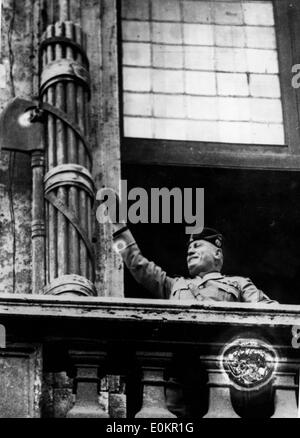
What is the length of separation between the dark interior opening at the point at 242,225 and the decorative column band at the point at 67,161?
3.85 feet

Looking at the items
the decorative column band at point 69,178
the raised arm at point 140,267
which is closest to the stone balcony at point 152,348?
the raised arm at point 140,267

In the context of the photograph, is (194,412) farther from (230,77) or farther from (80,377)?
(230,77)

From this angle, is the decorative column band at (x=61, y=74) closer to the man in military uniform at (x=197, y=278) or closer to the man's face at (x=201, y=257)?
the man in military uniform at (x=197, y=278)

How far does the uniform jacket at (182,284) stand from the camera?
597 inches

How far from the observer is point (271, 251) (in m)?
18.6

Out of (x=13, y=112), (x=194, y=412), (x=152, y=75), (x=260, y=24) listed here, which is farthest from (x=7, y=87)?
(x=194, y=412)

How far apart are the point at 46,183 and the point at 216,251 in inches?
59.0

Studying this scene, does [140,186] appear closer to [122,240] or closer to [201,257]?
[201,257]

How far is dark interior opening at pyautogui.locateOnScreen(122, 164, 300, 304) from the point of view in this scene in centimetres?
1759

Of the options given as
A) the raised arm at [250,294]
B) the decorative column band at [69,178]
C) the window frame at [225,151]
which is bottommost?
the raised arm at [250,294]

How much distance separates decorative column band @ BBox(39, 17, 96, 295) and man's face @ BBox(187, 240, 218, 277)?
2.72 feet

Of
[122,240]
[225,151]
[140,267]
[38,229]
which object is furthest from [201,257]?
[225,151]

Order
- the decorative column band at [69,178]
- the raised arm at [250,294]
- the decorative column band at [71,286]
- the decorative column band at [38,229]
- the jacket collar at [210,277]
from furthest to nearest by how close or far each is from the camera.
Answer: the decorative column band at [69,178] → the decorative column band at [38,229] → the jacket collar at [210,277] → the raised arm at [250,294] → the decorative column band at [71,286]

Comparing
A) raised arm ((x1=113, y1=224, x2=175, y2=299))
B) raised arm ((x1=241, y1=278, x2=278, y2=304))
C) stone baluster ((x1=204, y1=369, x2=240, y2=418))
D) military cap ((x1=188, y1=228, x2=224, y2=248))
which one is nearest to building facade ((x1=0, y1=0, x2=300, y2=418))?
stone baluster ((x1=204, y1=369, x2=240, y2=418))
